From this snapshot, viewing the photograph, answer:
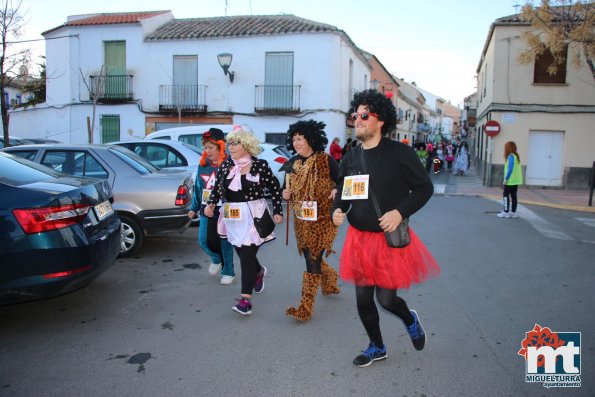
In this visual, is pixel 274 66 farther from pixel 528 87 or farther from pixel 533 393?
pixel 533 393

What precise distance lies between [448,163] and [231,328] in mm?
25661

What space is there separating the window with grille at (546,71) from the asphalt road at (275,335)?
494 inches

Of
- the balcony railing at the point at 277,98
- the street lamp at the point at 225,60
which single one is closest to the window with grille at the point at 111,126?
the street lamp at the point at 225,60

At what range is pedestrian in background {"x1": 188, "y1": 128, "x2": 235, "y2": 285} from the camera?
5.29 m

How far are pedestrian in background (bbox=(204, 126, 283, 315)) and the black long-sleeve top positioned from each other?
4.40 feet

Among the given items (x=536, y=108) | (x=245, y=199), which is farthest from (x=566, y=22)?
(x=245, y=199)

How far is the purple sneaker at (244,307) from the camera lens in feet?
14.6

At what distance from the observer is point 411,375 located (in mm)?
3363

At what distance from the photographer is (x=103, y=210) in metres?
4.63

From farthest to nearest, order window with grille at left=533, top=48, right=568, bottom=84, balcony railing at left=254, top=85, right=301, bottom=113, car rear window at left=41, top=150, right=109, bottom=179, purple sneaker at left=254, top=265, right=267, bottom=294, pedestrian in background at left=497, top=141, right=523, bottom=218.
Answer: balcony railing at left=254, top=85, right=301, bottom=113 < window with grille at left=533, top=48, right=568, bottom=84 < pedestrian in background at left=497, top=141, right=523, bottom=218 < car rear window at left=41, top=150, right=109, bottom=179 < purple sneaker at left=254, top=265, right=267, bottom=294

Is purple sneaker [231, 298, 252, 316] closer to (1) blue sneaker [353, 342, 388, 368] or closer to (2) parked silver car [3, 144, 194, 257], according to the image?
(1) blue sneaker [353, 342, 388, 368]

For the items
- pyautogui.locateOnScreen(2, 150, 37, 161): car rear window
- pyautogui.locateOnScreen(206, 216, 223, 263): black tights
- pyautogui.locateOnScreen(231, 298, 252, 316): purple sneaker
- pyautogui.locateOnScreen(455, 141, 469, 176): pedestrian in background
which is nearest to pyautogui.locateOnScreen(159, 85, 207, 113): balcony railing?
pyautogui.locateOnScreen(455, 141, 469, 176): pedestrian in background

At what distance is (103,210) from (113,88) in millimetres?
19405

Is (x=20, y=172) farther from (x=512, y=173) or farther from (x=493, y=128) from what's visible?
(x=493, y=128)
